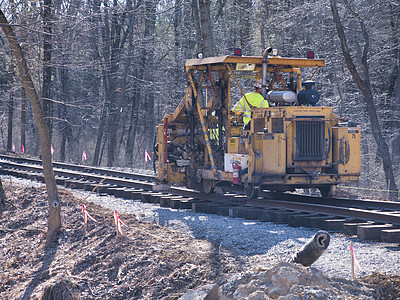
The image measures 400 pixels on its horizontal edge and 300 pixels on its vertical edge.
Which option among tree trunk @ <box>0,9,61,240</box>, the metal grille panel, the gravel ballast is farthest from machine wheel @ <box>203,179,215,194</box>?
tree trunk @ <box>0,9,61,240</box>

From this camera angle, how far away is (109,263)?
7.41 meters

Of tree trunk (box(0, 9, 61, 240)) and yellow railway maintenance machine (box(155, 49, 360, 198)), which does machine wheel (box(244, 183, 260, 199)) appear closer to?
yellow railway maintenance machine (box(155, 49, 360, 198))

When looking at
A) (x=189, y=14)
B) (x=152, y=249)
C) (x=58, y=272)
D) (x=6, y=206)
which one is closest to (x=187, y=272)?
(x=152, y=249)

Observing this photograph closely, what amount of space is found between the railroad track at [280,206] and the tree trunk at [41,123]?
6.37 feet

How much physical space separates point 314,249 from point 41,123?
569cm

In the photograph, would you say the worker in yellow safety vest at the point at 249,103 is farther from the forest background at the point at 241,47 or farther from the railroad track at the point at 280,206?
the forest background at the point at 241,47

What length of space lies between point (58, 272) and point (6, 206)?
488cm

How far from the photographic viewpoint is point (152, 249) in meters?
7.46

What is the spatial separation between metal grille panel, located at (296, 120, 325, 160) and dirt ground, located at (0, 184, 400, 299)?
3.54 m

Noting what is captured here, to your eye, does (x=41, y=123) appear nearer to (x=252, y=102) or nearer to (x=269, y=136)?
(x=269, y=136)

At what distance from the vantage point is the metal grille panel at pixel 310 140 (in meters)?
11.0

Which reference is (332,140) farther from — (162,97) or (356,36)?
(162,97)

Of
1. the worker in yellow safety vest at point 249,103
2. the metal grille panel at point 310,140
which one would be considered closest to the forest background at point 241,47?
the metal grille panel at point 310,140

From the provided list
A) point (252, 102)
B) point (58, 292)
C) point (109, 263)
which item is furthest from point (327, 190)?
point (58, 292)
